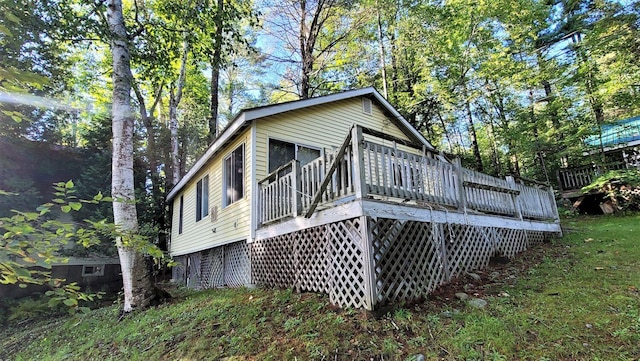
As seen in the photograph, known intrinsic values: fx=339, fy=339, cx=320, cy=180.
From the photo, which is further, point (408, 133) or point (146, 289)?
point (408, 133)

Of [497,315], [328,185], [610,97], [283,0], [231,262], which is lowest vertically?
[497,315]

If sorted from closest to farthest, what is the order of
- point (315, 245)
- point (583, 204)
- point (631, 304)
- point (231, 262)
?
point (631, 304) → point (315, 245) → point (231, 262) → point (583, 204)

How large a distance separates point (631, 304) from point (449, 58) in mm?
14124

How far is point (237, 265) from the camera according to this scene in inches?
334

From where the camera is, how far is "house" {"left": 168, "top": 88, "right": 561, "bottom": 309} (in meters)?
4.89

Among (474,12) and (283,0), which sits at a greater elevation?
(283,0)

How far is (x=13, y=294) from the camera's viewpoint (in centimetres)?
→ 1362

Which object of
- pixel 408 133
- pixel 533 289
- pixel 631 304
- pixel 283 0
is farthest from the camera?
pixel 283 0

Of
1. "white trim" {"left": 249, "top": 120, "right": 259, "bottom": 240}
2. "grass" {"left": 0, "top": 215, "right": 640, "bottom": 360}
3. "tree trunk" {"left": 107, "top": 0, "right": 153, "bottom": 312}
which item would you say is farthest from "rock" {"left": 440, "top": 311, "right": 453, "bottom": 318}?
"tree trunk" {"left": 107, "top": 0, "right": 153, "bottom": 312}

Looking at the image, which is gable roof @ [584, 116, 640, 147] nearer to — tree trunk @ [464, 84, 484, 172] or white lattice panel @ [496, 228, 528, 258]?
tree trunk @ [464, 84, 484, 172]

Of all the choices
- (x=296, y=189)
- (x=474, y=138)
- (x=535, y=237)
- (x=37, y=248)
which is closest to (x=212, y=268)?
(x=296, y=189)

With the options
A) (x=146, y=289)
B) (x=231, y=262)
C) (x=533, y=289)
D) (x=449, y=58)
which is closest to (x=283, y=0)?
(x=449, y=58)

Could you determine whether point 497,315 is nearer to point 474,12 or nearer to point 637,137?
point 474,12

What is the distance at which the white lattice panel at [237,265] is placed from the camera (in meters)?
7.93
